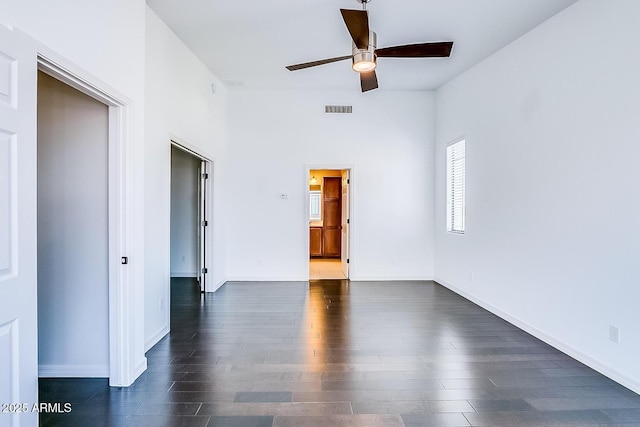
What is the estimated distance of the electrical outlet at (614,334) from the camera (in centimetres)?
263

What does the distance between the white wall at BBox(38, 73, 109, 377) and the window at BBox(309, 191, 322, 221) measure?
7057 millimetres

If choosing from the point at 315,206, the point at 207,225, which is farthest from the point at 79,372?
the point at 315,206

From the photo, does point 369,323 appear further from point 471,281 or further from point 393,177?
point 393,177

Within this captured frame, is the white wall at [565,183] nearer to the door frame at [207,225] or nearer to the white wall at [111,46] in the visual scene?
the white wall at [111,46]

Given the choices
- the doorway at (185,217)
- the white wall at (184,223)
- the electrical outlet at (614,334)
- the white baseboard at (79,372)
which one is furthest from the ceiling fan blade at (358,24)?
the white wall at (184,223)

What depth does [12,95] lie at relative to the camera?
1447 mm

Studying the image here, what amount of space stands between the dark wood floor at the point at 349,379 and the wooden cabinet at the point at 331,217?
5.09m

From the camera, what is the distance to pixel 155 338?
10.7 feet

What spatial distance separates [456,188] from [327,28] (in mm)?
3199

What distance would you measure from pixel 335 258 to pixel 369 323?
17.6ft

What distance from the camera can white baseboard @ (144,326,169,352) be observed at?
3092mm

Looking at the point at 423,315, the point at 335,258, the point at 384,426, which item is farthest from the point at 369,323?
the point at 335,258

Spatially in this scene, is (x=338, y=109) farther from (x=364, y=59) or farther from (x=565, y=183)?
(x=565, y=183)

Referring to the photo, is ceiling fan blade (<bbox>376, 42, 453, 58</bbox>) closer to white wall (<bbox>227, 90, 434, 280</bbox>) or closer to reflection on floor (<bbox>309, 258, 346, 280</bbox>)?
white wall (<bbox>227, 90, 434, 280</bbox>)
